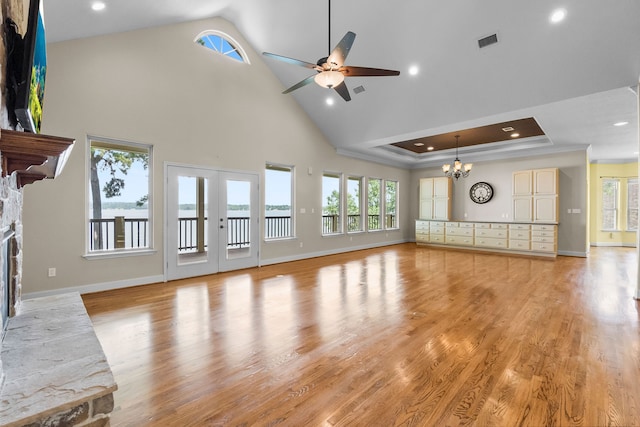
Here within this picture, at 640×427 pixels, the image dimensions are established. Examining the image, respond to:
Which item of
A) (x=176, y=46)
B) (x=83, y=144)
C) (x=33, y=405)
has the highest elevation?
(x=176, y=46)

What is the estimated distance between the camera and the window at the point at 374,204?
31.4 ft

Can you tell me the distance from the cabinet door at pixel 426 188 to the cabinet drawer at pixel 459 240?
1.61 metres

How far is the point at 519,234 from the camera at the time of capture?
798cm

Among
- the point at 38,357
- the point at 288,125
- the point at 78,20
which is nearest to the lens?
the point at 38,357

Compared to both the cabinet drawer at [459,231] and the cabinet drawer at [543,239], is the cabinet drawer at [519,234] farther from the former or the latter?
the cabinet drawer at [459,231]

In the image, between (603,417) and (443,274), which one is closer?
(603,417)

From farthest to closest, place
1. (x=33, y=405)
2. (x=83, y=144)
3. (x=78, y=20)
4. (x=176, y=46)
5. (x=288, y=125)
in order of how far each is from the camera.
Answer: (x=288, y=125) → (x=176, y=46) → (x=83, y=144) → (x=78, y=20) → (x=33, y=405)

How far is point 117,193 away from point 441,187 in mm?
8826

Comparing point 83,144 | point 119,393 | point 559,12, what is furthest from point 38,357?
point 559,12

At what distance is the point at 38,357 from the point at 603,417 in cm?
327

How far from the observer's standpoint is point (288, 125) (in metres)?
6.92

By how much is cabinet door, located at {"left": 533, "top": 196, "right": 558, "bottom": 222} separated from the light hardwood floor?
3132mm

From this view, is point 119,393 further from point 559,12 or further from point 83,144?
point 559,12

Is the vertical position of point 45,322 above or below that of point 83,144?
below
